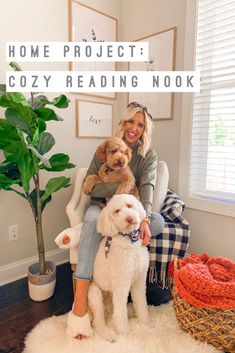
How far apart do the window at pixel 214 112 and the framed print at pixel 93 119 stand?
2.61 ft

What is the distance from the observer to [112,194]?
1573 mm

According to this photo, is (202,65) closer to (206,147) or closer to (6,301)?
(206,147)

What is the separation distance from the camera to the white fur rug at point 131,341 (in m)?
1.22

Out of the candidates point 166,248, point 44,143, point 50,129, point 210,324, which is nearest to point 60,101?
point 44,143

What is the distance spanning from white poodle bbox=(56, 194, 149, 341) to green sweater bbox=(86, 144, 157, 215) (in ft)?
0.71

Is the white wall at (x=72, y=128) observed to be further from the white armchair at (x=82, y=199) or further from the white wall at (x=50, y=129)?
the white armchair at (x=82, y=199)

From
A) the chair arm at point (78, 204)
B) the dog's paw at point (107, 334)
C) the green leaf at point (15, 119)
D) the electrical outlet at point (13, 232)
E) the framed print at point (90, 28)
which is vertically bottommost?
the dog's paw at point (107, 334)

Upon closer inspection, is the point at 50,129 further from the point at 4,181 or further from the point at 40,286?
the point at 40,286

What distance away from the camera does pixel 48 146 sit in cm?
163

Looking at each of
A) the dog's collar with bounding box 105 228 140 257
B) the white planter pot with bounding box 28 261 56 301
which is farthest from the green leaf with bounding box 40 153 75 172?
the white planter pot with bounding box 28 261 56 301

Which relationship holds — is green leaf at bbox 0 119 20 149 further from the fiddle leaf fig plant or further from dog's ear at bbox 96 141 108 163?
dog's ear at bbox 96 141 108 163

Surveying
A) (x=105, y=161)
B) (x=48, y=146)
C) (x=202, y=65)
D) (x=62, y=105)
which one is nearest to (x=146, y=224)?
(x=105, y=161)

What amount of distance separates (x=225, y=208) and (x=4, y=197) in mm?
1619

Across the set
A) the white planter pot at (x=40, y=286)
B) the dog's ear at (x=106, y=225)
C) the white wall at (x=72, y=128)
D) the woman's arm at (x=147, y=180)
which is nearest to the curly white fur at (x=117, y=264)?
the dog's ear at (x=106, y=225)
